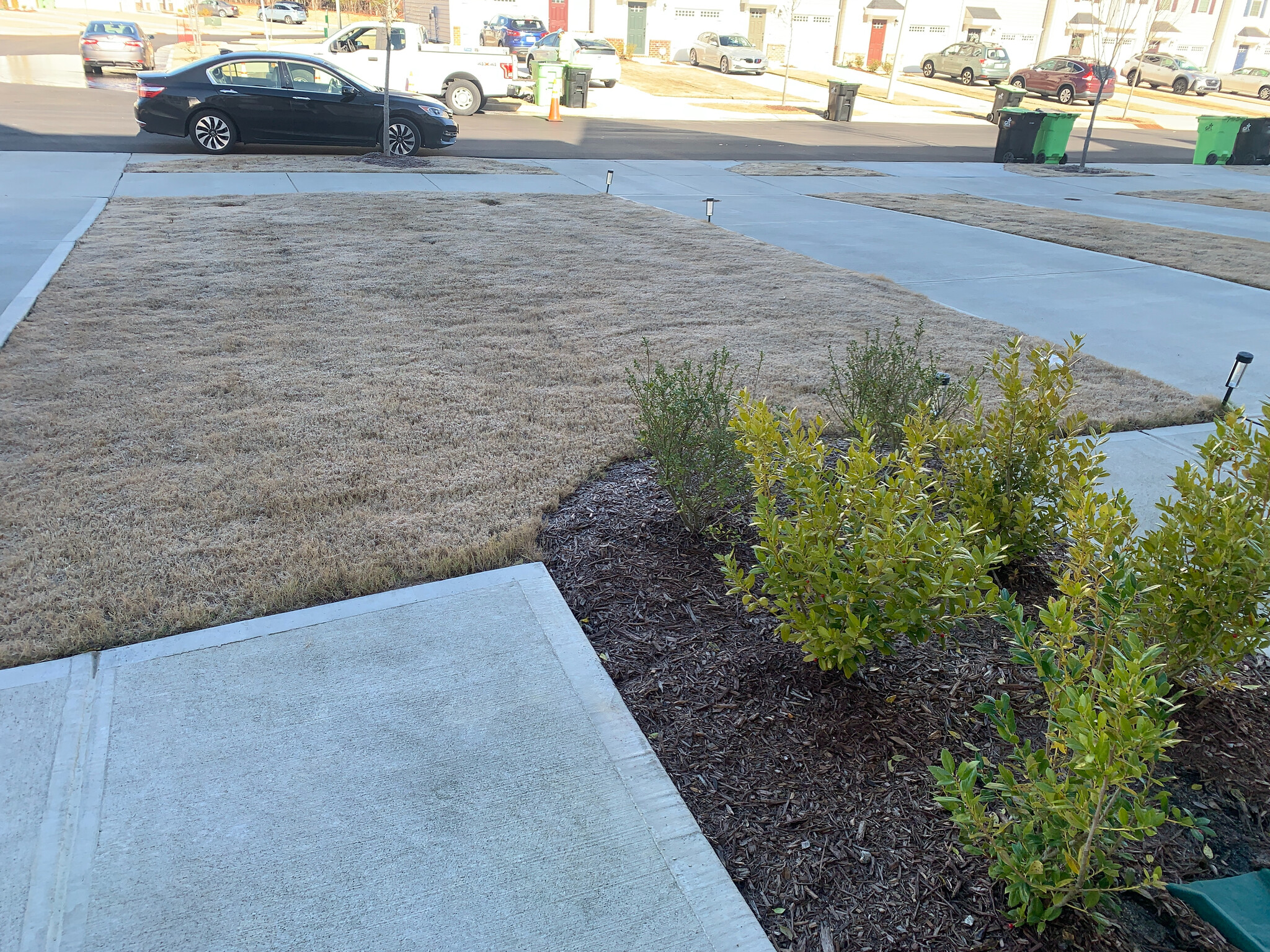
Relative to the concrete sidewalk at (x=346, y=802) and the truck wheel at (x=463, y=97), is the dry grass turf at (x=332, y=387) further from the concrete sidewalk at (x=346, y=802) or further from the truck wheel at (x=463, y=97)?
the truck wheel at (x=463, y=97)

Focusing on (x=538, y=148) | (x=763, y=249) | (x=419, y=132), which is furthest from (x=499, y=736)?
(x=538, y=148)

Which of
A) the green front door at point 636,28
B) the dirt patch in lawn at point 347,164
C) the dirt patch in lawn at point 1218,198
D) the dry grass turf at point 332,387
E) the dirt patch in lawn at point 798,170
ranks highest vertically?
the green front door at point 636,28

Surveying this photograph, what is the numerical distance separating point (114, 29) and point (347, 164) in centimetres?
1930

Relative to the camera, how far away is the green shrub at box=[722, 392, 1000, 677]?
9.31ft

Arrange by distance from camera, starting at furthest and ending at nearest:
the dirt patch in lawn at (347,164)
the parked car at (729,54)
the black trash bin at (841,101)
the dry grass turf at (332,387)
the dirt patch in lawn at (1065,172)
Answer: the parked car at (729,54), the black trash bin at (841,101), the dirt patch in lawn at (1065,172), the dirt patch in lawn at (347,164), the dry grass turf at (332,387)

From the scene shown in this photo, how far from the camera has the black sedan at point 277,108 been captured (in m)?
14.3

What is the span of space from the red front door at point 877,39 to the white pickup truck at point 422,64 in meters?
29.1

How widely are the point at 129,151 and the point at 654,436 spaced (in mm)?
14127

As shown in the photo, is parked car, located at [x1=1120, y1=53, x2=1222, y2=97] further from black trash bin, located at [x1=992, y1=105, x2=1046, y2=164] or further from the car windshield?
the car windshield

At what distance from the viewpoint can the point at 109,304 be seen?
716cm

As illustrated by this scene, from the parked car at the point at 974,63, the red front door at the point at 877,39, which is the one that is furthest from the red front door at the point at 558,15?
the parked car at the point at 974,63

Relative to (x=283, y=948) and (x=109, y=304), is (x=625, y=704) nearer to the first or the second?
(x=283, y=948)

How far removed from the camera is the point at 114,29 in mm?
27266

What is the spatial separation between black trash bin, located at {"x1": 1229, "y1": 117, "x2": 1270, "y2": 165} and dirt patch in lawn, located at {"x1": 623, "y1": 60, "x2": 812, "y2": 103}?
14.1m
